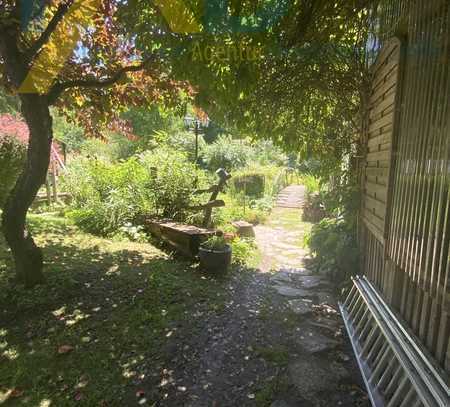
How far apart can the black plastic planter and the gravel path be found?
0.23 m

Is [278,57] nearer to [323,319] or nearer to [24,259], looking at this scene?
[323,319]

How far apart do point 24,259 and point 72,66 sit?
2418mm

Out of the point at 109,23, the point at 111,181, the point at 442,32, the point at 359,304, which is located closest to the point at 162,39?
the point at 109,23

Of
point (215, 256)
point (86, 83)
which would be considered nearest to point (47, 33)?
point (86, 83)

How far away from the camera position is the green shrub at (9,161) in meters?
6.00

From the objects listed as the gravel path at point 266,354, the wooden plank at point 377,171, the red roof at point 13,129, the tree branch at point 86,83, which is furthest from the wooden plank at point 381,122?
the red roof at point 13,129

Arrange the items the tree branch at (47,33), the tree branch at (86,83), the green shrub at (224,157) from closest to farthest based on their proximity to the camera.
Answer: the tree branch at (47,33) < the tree branch at (86,83) < the green shrub at (224,157)

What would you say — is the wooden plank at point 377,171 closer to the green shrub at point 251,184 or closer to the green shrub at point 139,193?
the green shrub at point 139,193

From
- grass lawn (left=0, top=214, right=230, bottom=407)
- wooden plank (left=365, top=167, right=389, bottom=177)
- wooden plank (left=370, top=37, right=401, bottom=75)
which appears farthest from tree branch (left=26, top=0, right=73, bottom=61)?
wooden plank (left=365, top=167, right=389, bottom=177)

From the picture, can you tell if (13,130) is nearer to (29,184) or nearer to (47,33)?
(29,184)

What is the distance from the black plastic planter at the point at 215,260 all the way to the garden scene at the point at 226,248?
0.09 feet

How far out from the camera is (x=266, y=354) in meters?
2.75

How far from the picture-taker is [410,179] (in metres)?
2.31

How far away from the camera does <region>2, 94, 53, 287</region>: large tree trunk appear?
3223 mm
